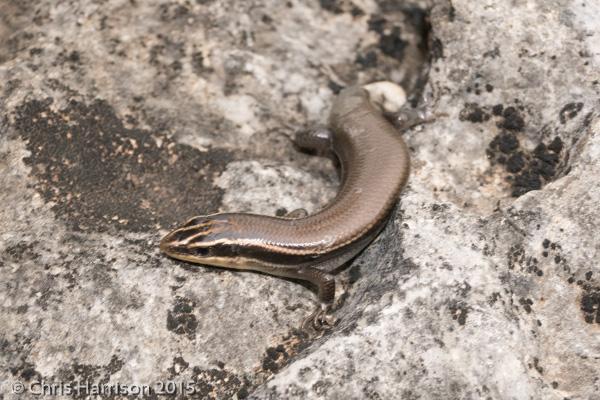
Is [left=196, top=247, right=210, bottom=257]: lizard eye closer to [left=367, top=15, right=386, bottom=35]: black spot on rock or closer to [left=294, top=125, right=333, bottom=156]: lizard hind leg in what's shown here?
[left=294, top=125, right=333, bottom=156]: lizard hind leg

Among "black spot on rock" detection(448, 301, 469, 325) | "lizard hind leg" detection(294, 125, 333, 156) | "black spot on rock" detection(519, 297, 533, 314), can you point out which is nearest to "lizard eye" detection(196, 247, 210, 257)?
"lizard hind leg" detection(294, 125, 333, 156)

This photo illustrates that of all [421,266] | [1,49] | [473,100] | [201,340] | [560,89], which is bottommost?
[201,340]

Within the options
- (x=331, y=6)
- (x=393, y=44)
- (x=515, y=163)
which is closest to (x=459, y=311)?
(x=515, y=163)

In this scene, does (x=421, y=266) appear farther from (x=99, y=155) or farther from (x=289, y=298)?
(x=99, y=155)

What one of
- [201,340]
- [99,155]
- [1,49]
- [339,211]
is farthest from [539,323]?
[1,49]

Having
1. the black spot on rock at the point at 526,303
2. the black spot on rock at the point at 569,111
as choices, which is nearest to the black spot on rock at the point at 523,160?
the black spot on rock at the point at 569,111

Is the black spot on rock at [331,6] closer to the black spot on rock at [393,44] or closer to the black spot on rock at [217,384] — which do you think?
the black spot on rock at [393,44]

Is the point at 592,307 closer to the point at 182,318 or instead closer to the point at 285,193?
the point at 285,193
